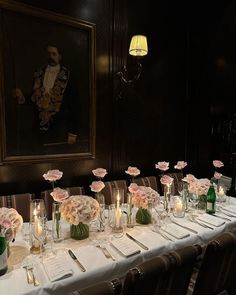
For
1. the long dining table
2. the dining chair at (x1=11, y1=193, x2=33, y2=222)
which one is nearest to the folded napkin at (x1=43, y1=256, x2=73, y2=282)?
the long dining table

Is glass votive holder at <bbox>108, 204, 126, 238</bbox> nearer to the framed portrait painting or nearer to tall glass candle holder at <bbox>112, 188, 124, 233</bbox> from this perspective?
tall glass candle holder at <bbox>112, 188, 124, 233</bbox>

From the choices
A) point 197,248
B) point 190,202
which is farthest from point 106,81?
point 197,248

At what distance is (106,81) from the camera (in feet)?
9.48

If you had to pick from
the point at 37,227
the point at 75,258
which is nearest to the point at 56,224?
the point at 37,227

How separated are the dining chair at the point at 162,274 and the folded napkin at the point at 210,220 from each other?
2.48 feet

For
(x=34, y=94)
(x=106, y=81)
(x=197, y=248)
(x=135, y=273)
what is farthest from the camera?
(x=106, y=81)

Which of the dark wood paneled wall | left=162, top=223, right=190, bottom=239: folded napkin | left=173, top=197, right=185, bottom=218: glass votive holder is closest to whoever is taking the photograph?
left=162, top=223, right=190, bottom=239: folded napkin

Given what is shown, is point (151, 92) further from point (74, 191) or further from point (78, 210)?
point (78, 210)

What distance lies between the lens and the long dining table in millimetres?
1163

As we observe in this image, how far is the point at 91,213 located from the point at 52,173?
24.9 inches

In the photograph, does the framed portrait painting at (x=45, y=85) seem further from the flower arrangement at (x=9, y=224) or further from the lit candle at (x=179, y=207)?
the lit candle at (x=179, y=207)

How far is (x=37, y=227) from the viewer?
4.89 ft

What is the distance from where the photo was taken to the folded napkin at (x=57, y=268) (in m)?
1.19

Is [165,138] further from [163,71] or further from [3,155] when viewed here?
[3,155]
